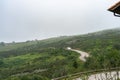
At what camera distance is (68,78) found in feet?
90.5

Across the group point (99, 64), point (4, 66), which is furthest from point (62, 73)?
point (4, 66)

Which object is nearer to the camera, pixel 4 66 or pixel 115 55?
pixel 115 55

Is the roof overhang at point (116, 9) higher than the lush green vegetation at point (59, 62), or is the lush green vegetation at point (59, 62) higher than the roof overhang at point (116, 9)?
the roof overhang at point (116, 9)

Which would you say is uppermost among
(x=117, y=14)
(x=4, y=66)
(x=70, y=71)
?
(x=117, y=14)

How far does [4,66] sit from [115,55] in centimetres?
6510

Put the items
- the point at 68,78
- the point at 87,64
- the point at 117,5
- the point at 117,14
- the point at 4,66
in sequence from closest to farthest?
the point at 117,5 < the point at 117,14 < the point at 68,78 < the point at 87,64 < the point at 4,66

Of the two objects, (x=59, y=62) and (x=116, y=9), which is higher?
(x=116, y=9)

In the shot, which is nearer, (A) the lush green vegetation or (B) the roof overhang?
(B) the roof overhang

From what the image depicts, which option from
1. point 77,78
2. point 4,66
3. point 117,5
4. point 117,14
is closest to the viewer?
point 117,5

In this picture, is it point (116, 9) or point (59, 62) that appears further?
point (59, 62)

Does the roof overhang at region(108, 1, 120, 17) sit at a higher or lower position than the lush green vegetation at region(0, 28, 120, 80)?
higher

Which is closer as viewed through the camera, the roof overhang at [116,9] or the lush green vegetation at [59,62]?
the roof overhang at [116,9]

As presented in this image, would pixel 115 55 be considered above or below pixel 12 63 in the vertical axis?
above

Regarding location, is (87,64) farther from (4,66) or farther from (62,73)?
(4,66)
